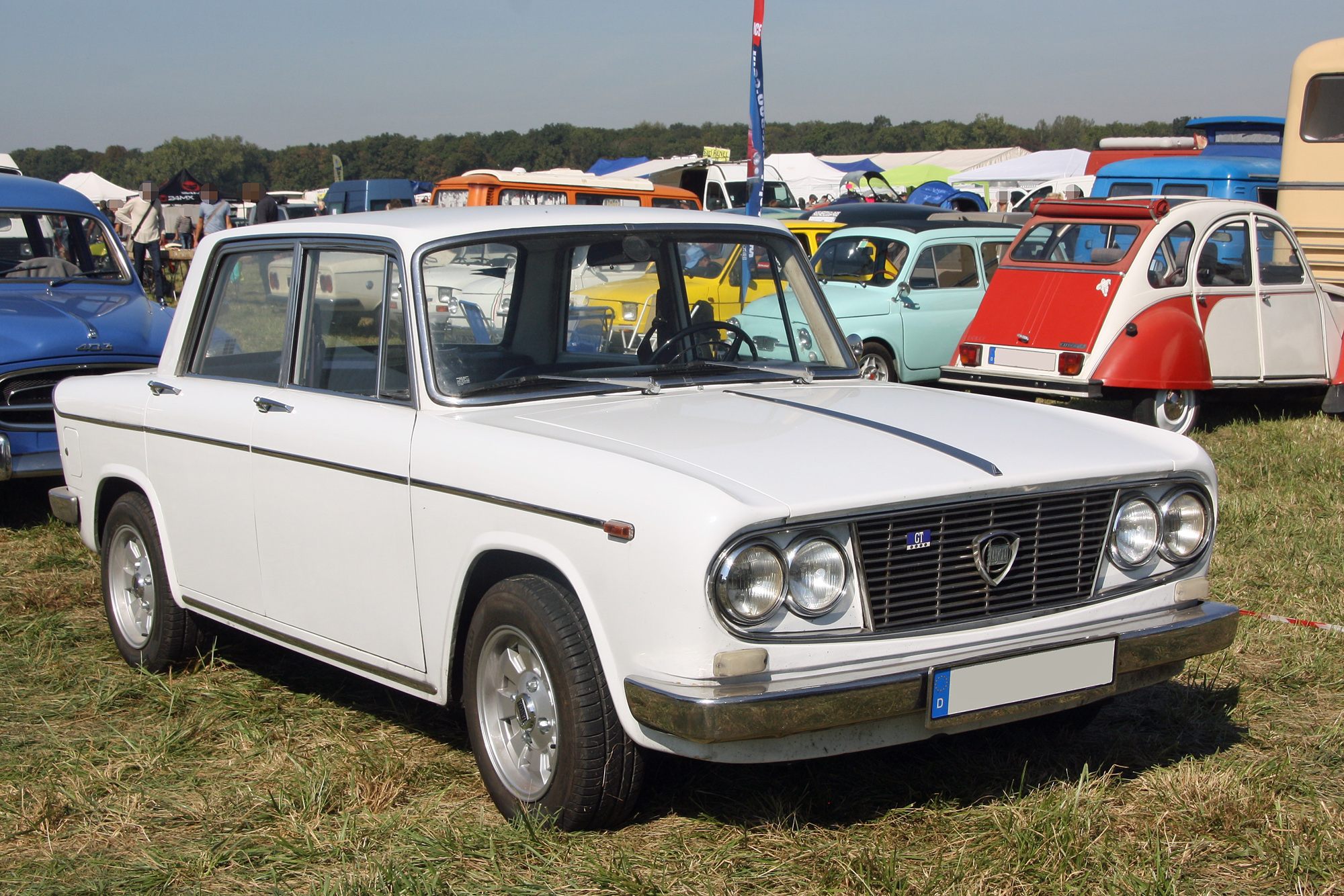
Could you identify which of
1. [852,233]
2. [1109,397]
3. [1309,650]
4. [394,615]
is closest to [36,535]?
[394,615]

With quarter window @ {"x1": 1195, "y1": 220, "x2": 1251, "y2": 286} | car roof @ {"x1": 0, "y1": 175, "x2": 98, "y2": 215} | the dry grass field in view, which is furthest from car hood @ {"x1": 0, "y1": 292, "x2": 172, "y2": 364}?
quarter window @ {"x1": 1195, "y1": 220, "x2": 1251, "y2": 286}

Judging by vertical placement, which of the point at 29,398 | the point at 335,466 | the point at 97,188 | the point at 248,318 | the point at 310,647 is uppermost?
the point at 97,188

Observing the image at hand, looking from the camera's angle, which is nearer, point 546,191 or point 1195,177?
point 546,191

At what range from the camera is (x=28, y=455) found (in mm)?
6902

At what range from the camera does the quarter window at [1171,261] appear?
31.3ft

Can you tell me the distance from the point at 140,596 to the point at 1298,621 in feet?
15.0

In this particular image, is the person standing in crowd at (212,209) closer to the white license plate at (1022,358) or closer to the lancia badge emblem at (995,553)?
the white license plate at (1022,358)

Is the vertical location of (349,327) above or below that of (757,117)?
below

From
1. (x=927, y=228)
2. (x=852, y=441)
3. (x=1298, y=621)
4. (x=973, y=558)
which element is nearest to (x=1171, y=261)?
(x=927, y=228)

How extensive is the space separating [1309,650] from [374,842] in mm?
3453

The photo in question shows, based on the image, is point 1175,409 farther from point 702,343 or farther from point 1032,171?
point 1032,171

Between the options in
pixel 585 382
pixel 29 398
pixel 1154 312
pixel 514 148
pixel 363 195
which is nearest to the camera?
pixel 585 382

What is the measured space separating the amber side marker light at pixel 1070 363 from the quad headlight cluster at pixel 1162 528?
241 inches

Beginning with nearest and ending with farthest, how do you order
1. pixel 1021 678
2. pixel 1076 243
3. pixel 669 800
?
1. pixel 1021 678
2. pixel 669 800
3. pixel 1076 243
